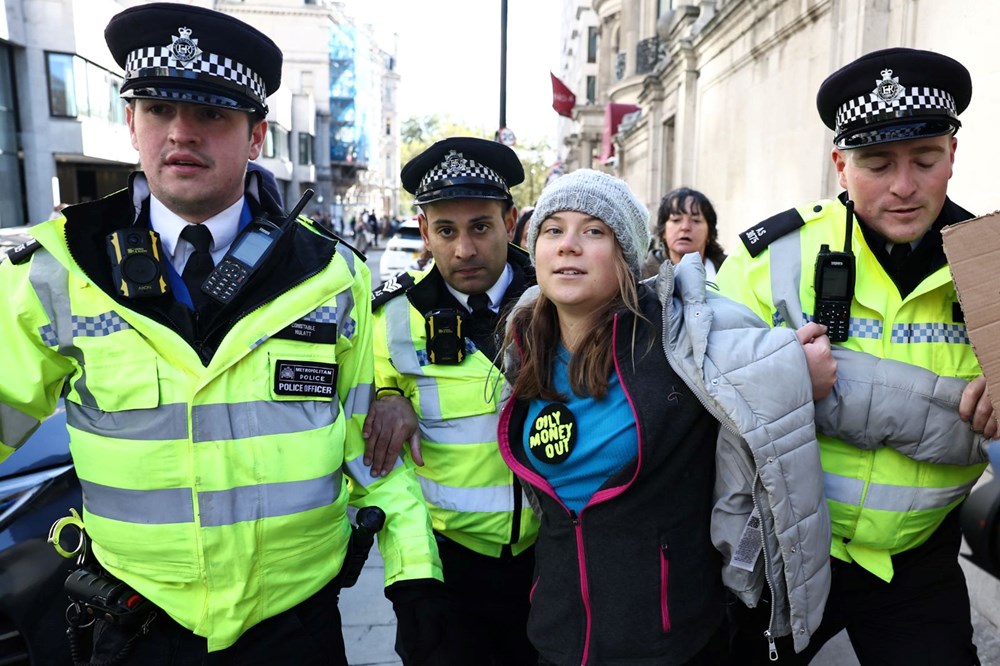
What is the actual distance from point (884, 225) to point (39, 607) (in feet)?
9.80

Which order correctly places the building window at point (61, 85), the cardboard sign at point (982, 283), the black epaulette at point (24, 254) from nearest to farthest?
the cardboard sign at point (982, 283)
the black epaulette at point (24, 254)
the building window at point (61, 85)

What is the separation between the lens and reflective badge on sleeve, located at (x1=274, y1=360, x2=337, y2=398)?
6.21 ft

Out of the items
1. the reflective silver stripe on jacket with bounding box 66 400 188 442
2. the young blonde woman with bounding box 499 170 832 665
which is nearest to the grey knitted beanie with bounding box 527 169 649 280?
the young blonde woman with bounding box 499 170 832 665

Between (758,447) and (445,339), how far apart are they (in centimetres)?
108

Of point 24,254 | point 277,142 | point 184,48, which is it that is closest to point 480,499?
point 24,254

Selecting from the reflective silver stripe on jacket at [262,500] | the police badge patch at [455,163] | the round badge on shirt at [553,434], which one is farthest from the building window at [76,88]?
the round badge on shirt at [553,434]

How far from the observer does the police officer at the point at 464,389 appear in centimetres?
246

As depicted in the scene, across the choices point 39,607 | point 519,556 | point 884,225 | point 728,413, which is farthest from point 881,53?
point 39,607

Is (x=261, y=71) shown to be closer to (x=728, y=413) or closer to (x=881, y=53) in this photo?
(x=728, y=413)

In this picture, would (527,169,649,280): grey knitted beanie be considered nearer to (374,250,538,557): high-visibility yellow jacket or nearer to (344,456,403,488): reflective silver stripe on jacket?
(374,250,538,557): high-visibility yellow jacket

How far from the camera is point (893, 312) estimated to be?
6.99ft

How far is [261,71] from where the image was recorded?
2.09 metres

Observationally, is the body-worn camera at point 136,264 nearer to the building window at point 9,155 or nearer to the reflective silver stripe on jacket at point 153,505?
the reflective silver stripe on jacket at point 153,505

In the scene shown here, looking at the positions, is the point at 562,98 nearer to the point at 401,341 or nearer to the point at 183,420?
the point at 401,341
